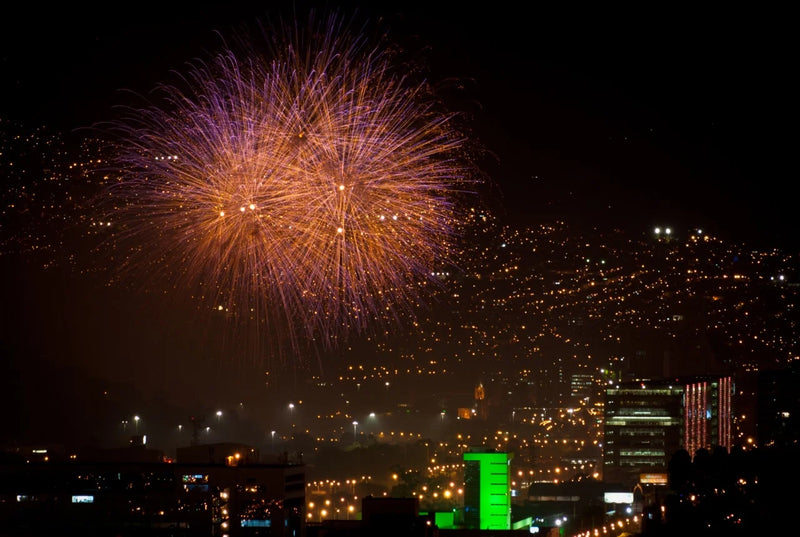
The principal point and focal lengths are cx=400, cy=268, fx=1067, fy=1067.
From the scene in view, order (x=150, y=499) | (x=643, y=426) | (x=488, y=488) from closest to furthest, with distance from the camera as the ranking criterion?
(x=150, y=499)
(x=488, y=488)
(x=643, y=426)

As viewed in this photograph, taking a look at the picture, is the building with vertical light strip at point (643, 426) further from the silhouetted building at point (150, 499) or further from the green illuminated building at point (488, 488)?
the silhouetted building at point (150, 499)

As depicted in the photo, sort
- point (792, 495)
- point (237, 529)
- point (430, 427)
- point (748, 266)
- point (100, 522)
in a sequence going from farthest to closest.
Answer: point (430, 427), point (748, 266), point (237, 529), point (100, 522), point (792, 495)

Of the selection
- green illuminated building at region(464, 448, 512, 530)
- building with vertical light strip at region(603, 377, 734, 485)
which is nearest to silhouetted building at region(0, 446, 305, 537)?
green illuminated building at region(464, 448, 512, 530)

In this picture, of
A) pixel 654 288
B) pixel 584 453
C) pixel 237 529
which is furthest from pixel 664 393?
pixel 237 529

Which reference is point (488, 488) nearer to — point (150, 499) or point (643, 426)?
point (150, 499)

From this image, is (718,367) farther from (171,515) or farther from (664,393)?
(171,515)

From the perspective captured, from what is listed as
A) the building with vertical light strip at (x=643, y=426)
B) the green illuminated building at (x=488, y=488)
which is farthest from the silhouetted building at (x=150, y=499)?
the building with vertical light strip at (x=643, y=426)

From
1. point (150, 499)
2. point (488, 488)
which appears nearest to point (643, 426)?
point (488, 488)

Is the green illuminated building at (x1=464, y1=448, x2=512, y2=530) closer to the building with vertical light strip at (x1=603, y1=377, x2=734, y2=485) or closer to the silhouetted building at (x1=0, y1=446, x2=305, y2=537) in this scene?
the silhouetted building at (x1=0, y1=446, x2=305, y2=537)
